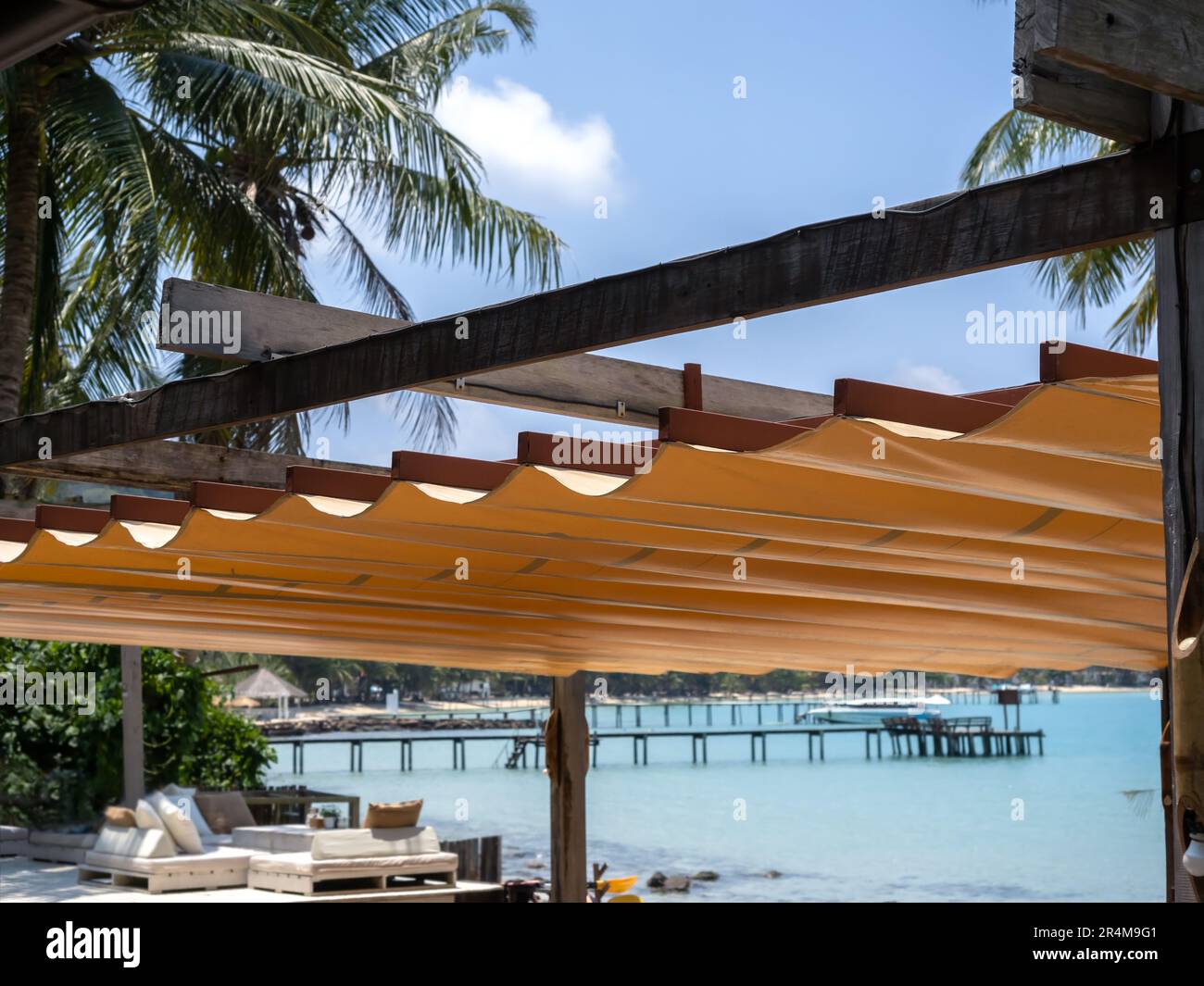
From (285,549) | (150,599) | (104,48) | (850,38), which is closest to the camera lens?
(285,549)

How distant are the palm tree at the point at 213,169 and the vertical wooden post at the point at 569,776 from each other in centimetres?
475

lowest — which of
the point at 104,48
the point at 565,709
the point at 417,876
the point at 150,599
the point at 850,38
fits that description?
the point at 417,876

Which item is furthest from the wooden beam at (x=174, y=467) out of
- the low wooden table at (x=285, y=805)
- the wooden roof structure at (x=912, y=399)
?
the low wooden table at (x=285, y=805)

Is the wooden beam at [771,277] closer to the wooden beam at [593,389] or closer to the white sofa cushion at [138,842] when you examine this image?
the wooden beam at [593,389]

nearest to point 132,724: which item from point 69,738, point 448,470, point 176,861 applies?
point 69,738

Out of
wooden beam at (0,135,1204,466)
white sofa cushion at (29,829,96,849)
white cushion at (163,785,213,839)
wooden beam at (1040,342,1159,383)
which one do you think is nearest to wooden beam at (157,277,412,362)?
wooden beam at (0,135,1204,466)

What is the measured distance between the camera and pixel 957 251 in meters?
2.26

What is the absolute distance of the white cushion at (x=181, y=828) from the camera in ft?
39.4

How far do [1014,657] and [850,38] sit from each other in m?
56.3

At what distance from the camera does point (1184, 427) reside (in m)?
2.09

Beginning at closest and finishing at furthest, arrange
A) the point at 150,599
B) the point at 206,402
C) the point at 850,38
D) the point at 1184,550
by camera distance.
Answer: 1. the point at 1184,550
2. the point at 206,402
3. the point at 150,599
4. the point at 850,38
